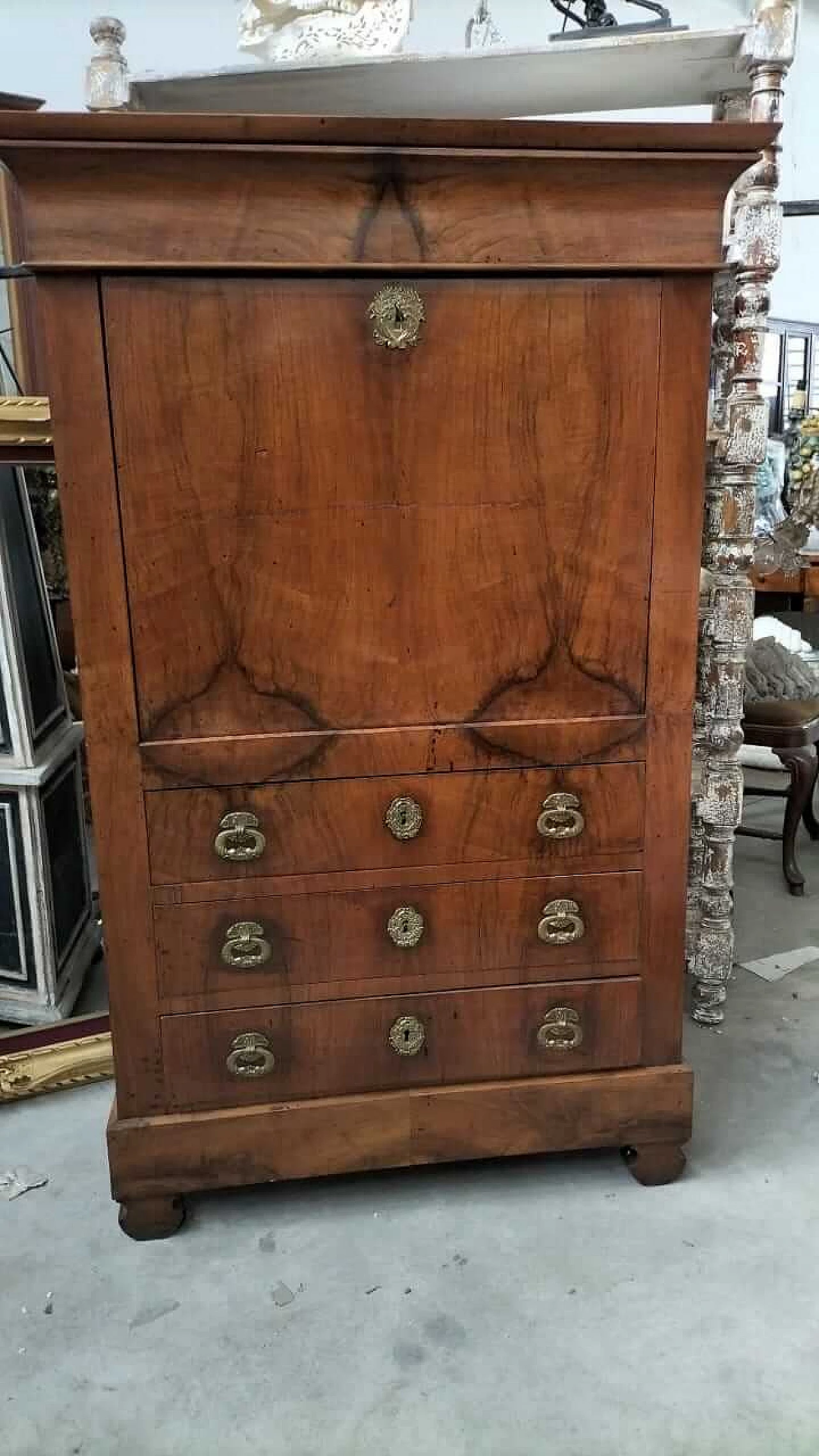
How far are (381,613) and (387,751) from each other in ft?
0.65

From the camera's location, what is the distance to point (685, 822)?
154 cm

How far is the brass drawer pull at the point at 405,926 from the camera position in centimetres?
151

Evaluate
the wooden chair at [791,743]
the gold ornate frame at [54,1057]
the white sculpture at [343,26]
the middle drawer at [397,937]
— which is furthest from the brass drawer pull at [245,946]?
the wooden chair at [791,743]

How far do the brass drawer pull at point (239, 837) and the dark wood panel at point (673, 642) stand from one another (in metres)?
0.58

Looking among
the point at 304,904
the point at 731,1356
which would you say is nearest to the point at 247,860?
the point at 304,904

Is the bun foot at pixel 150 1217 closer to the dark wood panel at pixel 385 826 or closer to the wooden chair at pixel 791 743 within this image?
the dark wood panel at pixel 385 826

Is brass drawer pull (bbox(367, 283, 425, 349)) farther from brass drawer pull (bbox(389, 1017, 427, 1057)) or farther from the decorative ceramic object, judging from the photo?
the decorative ceramic object

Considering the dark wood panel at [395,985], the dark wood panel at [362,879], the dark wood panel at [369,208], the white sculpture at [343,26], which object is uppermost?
the white sculpture at [343,26]

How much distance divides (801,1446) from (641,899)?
691mm

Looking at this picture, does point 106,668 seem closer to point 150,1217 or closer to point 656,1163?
point 150,1217

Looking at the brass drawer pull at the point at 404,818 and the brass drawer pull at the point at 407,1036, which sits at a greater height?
the brass drawer pull at the point at 404,818

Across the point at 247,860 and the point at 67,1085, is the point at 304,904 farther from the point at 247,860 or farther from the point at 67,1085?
the point at 67,1085

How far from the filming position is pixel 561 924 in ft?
5.05

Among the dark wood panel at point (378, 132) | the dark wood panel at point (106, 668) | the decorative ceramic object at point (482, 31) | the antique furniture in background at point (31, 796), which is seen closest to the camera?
the dark wood panel at point (378, 132)
